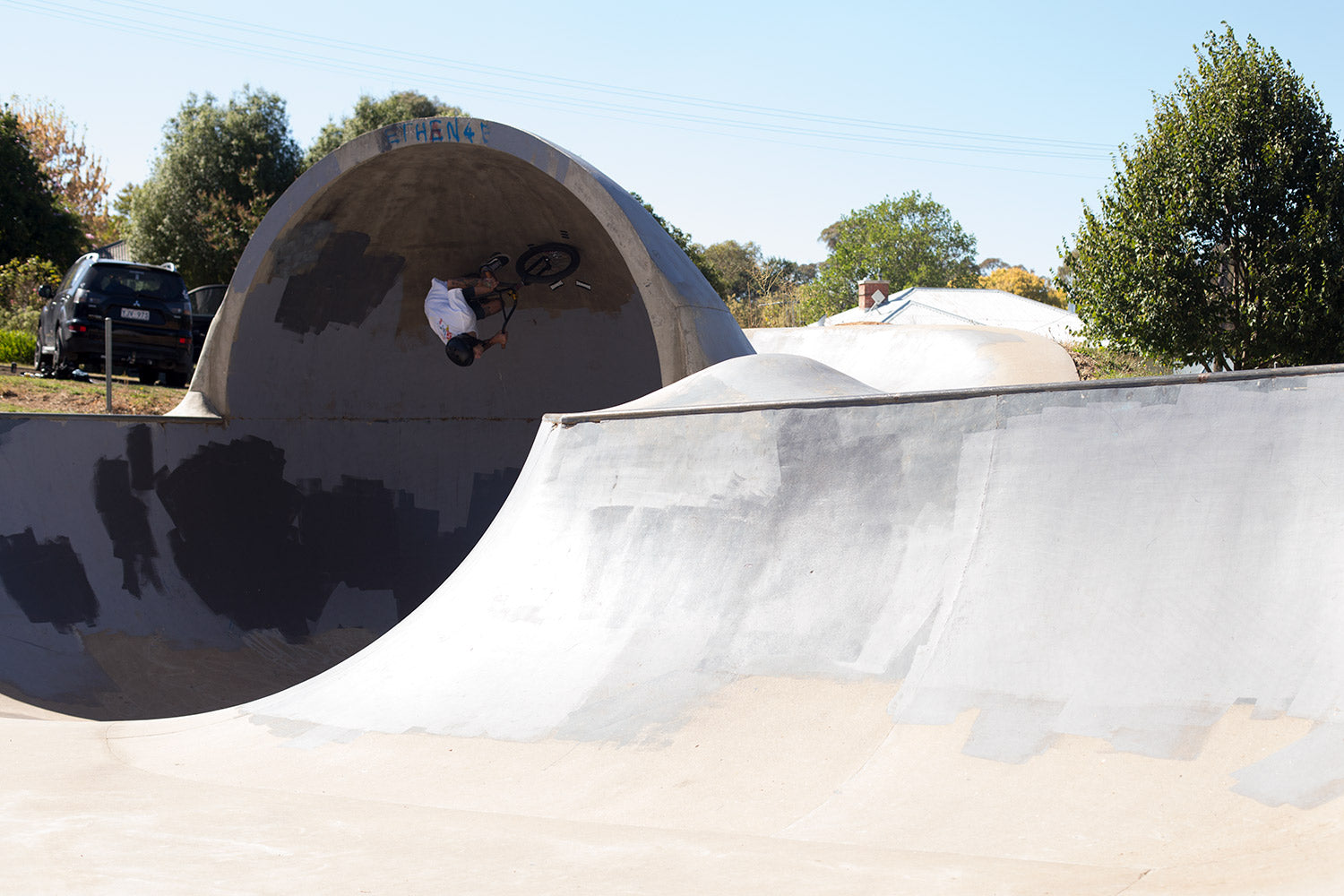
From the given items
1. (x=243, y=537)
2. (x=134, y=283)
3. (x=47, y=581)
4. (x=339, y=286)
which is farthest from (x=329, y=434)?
(x=134, y=283)

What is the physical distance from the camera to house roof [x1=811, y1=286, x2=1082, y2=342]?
34531 mm

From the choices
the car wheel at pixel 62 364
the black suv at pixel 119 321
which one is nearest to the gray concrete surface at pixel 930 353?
the black suv at pixel 119 321

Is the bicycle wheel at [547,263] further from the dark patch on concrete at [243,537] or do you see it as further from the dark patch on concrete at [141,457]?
the dark patch on concrete at [141,457]

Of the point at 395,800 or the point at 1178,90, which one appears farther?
the point at 1178,90

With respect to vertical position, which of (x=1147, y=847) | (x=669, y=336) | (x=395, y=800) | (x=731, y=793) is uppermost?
(x=669, y=336)

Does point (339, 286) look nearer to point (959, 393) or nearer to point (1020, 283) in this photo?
point (959, 393)

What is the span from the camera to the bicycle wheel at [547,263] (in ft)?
35.7

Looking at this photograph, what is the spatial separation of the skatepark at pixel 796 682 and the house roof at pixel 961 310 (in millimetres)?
29302

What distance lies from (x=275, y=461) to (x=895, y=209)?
6167 centimetres

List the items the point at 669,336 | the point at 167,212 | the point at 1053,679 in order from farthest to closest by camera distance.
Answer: the point at 167,212
the point at 669,336
the point at 1053,679

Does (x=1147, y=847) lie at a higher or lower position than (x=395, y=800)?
higher

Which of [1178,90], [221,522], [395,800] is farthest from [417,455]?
[1178,90]

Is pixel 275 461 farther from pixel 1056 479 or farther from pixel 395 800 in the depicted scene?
pixel 1056 479

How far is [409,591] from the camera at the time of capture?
9.81m
